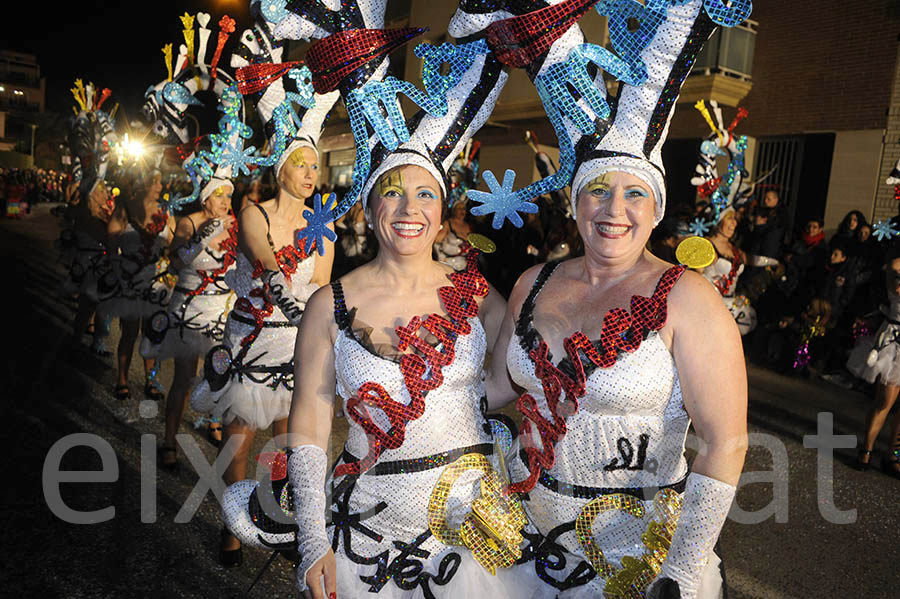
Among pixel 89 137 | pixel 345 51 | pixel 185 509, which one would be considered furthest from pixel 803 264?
pixel 89 137

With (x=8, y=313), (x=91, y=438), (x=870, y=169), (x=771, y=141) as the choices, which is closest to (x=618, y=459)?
(x=91, y=438)

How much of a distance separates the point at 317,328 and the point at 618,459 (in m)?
1.05

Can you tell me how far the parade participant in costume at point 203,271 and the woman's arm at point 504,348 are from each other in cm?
309

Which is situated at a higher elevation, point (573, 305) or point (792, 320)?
point (573, 305)

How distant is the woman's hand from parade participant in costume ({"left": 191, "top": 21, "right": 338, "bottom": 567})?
75.6 inches

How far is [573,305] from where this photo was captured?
2.23 m

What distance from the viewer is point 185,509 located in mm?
4270

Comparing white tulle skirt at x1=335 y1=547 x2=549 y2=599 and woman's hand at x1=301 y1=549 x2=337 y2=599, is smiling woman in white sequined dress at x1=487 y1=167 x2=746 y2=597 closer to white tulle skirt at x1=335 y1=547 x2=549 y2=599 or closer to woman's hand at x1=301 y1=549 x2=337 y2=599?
white tulle skirt at x1=335 y1=547 x2=549 y2=599

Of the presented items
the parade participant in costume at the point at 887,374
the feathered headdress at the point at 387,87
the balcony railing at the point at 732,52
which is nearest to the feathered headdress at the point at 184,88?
the feathered headdress at the point at 387,87

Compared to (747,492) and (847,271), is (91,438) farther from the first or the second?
(847,271)

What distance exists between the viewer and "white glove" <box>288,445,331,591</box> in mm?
2086

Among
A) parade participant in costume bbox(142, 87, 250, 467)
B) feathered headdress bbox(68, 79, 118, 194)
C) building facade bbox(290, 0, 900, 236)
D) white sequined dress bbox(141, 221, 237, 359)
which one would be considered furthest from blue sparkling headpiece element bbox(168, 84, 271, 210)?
building facade bbox(290, 0, 900, 236)

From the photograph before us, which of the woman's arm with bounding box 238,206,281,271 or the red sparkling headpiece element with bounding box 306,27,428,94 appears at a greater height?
the red sparkling headpiece element with bounding box 306,27,428,94

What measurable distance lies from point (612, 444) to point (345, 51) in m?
1.53
